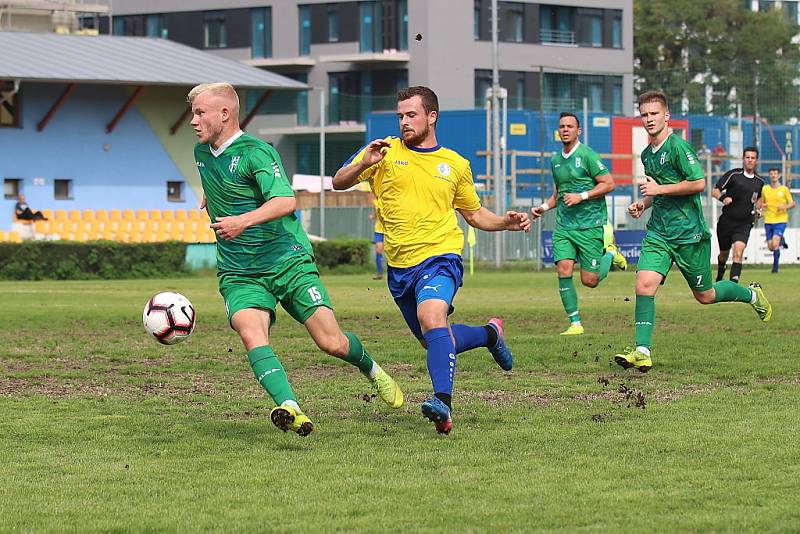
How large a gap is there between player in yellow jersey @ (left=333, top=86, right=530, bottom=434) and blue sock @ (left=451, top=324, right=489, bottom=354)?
399 millimetres

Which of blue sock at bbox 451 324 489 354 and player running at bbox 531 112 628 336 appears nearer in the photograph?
blue sock at bbox 451 324 489 354

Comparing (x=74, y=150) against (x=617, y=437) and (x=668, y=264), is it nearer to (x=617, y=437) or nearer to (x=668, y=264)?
(x=668, y=264)

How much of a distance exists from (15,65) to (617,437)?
35819mm

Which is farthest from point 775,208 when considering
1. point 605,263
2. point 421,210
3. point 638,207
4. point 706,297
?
point 421,210

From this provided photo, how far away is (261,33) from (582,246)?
2012 inches

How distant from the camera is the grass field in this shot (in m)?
6.34

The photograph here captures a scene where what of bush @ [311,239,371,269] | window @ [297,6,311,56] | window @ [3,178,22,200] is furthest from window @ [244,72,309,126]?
bush @ [311,239,371,269]

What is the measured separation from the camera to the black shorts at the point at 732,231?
23953 millimetres

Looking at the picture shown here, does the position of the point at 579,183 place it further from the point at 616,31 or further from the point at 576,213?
the point at 616,31

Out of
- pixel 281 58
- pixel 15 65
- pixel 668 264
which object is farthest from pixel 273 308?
pixel 281 58

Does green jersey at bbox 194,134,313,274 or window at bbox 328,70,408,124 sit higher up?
window at bbox 328,70,408,124

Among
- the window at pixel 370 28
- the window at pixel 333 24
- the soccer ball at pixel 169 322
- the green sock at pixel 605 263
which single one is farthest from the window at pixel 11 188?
the soccer ball at pixel 169 322

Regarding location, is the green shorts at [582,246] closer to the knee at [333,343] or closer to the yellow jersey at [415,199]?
the yellow jersey at [415,199]

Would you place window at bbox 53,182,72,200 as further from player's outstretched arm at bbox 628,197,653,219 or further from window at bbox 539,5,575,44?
player's outstretched arm at bbox 628,197,653,219
